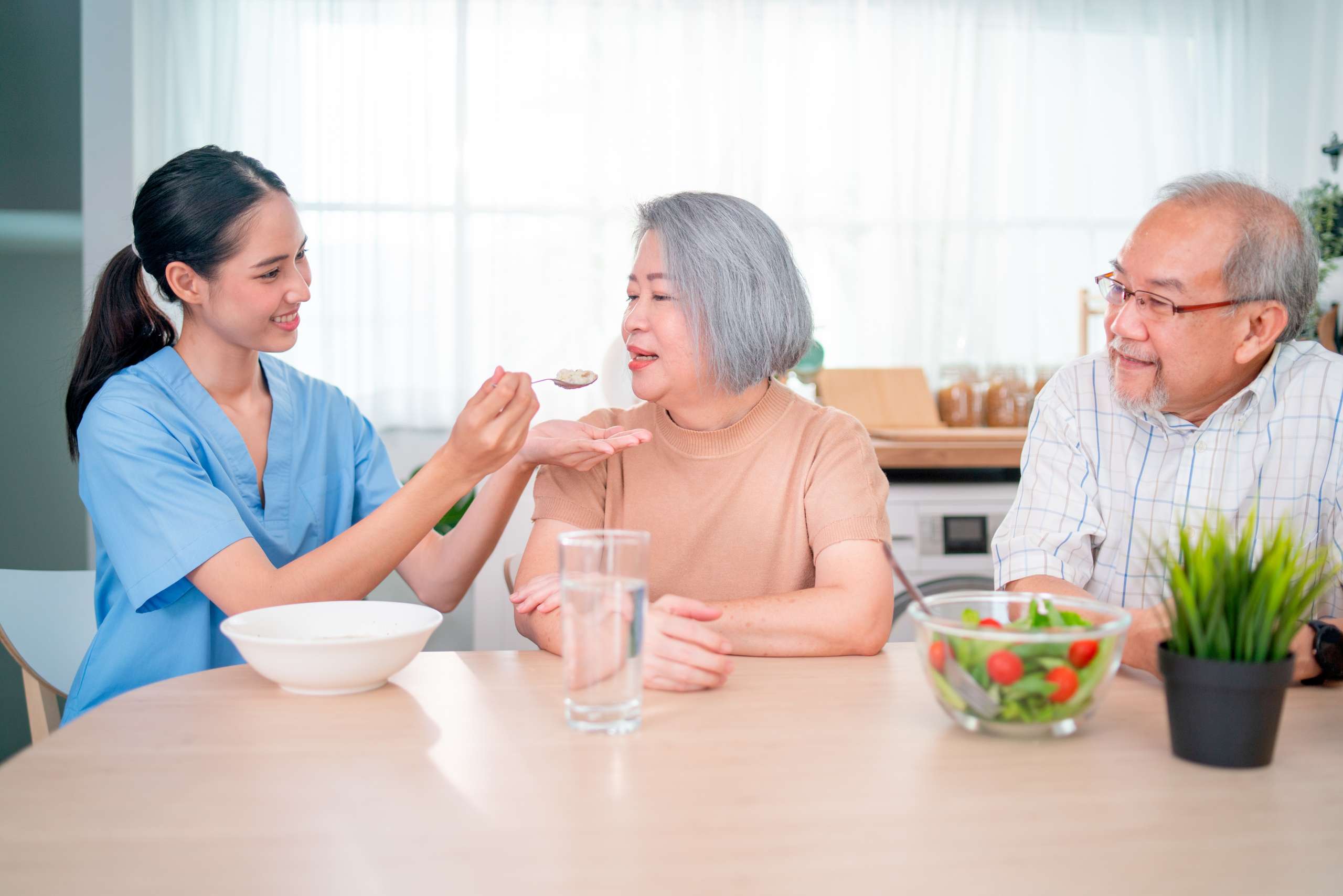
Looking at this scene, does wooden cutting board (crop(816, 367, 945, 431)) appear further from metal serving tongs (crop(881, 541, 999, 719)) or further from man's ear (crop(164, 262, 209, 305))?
metal serving tongs (crop(881, 541, 999, 719))

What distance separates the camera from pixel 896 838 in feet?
2.27

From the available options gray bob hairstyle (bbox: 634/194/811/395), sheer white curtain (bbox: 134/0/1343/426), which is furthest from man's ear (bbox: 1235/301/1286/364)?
sheer white curtain (bbox: 134/0/1343/426)

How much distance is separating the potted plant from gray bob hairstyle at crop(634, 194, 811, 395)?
795mm

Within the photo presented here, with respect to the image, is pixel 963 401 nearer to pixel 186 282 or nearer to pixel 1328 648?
pixel 1328 648

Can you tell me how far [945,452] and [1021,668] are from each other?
2.03 m

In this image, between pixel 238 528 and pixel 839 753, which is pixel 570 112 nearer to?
pixel 238 528

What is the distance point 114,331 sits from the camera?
1580 mm

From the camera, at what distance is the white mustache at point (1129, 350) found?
4.91 feet

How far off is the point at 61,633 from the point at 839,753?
4.76 feet

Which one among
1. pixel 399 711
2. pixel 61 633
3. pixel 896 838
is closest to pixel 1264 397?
pixel 896 838

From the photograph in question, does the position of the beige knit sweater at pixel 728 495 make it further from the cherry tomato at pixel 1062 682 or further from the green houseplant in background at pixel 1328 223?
the green houseplant in background at pixel 1328 223

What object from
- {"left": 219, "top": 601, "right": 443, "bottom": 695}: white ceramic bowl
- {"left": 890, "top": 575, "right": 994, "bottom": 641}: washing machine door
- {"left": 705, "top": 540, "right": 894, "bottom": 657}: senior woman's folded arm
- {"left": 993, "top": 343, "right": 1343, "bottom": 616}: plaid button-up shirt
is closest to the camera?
{"left": 219, "top": 601, "right": 443, "bottom": 695}: white ceramic bowl

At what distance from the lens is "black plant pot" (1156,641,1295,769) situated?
0.80 metres

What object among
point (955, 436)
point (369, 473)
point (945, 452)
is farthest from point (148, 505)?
point (955, 436)
